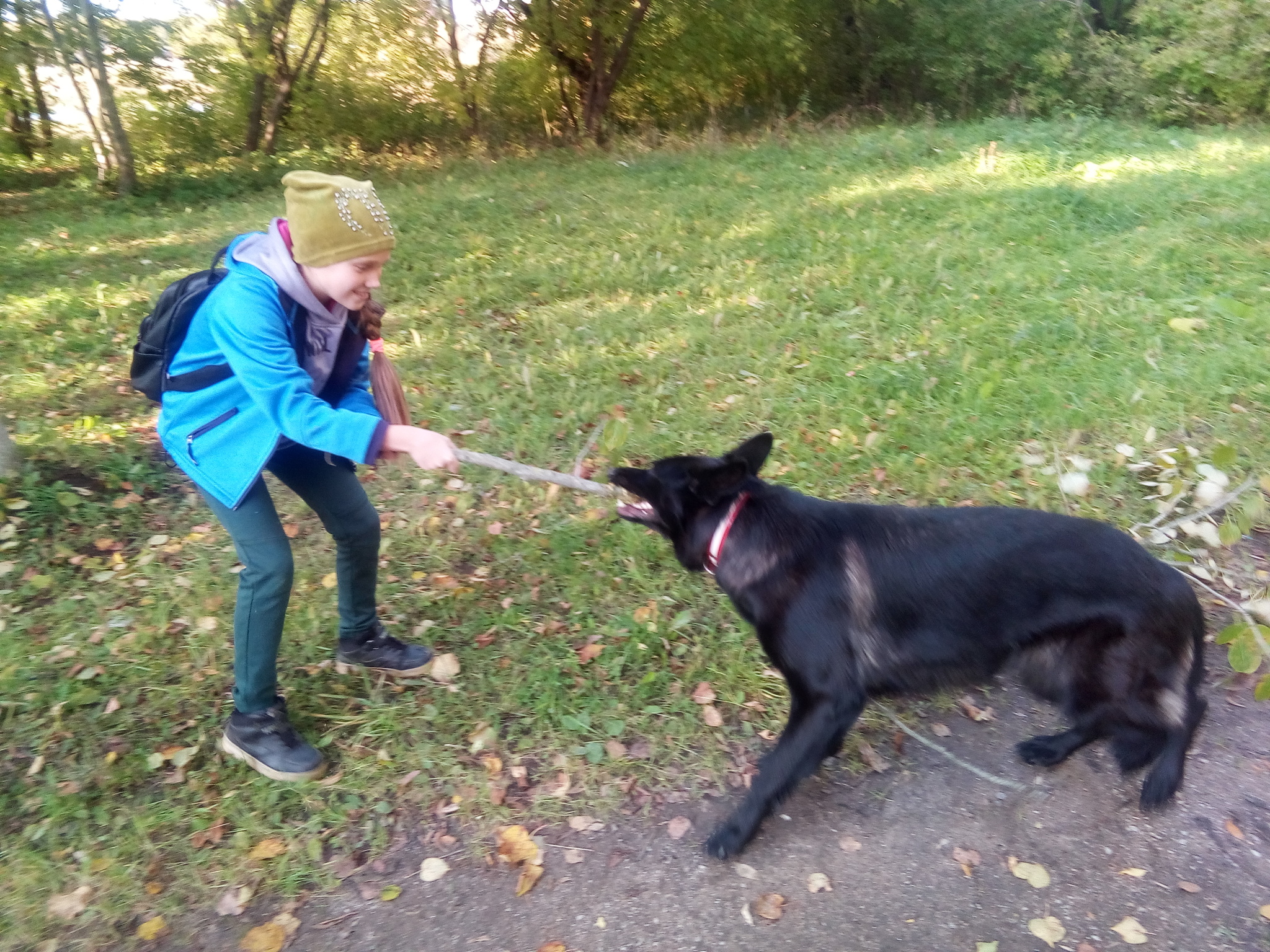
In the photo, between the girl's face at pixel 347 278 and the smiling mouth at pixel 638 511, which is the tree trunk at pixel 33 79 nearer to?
the girl's face at pixel 347 278

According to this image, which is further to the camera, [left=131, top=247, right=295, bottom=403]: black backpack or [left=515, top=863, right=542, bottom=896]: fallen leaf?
[left=515, top=863, right=542, bottom=896]: fallen leaf

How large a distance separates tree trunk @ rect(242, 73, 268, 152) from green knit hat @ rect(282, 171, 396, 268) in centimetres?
1385

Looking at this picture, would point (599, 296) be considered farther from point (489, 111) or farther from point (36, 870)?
point (489, 111)

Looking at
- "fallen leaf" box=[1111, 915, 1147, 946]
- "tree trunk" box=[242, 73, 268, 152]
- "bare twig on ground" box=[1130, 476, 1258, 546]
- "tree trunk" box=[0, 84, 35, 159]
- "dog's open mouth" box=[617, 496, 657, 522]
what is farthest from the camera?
"tree trunk" box=[242, 73, 268, 152]

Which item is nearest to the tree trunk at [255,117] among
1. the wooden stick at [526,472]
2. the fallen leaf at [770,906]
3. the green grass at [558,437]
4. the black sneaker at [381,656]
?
the green grass at [558,437]

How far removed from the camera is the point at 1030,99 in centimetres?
1544

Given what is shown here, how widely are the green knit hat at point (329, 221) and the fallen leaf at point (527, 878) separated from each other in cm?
201

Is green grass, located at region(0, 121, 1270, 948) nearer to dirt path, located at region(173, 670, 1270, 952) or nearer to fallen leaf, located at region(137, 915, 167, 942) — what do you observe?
fallen leaf, located at region(137, 915, 167, 942)

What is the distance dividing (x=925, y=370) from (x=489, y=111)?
1275cm

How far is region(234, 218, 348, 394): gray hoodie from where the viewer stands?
7.55 feet

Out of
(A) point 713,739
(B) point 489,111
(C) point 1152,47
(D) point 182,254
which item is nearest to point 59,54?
(D) point 182,254

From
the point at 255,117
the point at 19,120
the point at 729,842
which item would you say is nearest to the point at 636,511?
the point at 729,842

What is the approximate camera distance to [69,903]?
2.45m

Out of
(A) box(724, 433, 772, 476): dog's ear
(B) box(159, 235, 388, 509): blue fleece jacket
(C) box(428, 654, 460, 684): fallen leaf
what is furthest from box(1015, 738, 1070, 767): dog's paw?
(B) box(159, 235, 388, 509): blue fleece jacket
